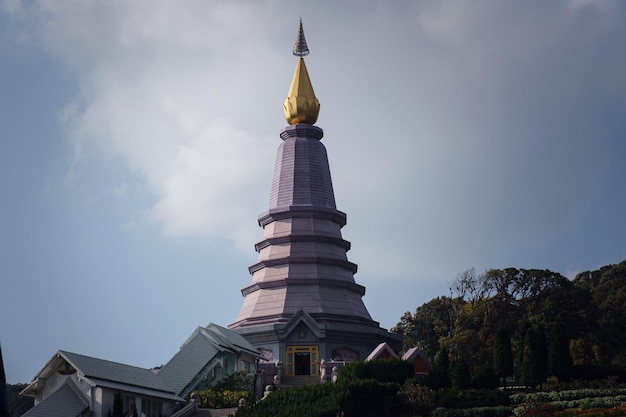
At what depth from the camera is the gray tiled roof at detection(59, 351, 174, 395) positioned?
3216cm

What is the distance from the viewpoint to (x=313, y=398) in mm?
30484

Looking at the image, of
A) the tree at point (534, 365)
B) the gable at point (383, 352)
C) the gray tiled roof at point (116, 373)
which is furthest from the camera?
the gable at point (383, 352)

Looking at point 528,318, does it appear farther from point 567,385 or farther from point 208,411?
point 208,411

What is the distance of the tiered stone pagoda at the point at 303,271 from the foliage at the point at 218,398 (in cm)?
1205

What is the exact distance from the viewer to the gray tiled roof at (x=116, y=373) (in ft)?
106

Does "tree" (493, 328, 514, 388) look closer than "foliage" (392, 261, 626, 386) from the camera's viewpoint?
Yes

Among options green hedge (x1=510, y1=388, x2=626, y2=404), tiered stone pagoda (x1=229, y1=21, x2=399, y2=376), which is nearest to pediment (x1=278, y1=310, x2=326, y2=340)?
tiered stone pagoda (x1=229, y1=21, x2=399, y2=376)

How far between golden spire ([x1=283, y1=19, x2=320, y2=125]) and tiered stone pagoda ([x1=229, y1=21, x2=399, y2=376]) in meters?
0.08

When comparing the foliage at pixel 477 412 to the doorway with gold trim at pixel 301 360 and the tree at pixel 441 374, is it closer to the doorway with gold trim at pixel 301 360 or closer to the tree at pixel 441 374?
the tree at pixel 441 374

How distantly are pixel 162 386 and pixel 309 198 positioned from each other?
2535cm

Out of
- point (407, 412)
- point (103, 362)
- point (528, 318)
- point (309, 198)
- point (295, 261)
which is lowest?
point (407, 412)

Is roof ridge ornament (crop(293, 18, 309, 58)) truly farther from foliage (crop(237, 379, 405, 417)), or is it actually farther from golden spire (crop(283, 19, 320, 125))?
foliage (crop(237, 379, 405, 417))

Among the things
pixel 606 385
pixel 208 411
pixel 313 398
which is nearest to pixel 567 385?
pixel 606 385

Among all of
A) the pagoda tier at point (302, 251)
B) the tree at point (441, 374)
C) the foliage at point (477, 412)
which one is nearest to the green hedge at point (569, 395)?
the foliage at point (477, 412)
